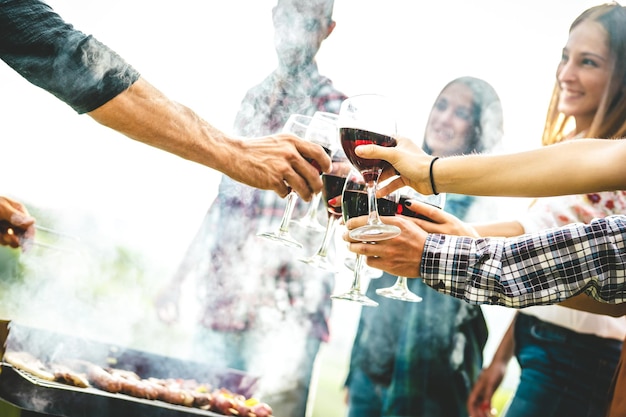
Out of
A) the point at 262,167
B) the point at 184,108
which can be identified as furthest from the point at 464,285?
the point at 184,108

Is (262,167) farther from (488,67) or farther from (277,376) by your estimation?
(488,67)

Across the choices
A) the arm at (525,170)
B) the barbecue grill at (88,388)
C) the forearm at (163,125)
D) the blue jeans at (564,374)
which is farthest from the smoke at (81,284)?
the blue jeans at (564,374)

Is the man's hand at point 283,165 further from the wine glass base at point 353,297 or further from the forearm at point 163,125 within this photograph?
the wine glass base at point 353,297

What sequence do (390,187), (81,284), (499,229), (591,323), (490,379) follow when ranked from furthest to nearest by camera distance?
(490,379)
(81,284)
(591,323)
(499,229)
(390,187)

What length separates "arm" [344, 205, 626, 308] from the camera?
4.35ft

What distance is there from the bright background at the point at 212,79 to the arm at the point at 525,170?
169 cm

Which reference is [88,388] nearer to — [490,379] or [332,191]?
[332,191]

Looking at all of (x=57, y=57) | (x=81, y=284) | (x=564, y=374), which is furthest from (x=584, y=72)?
(x=81, y=284)

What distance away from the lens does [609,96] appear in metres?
2.80

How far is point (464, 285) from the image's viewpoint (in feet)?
4.72

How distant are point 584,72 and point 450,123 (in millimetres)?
708

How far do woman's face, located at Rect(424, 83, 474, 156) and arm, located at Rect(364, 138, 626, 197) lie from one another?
5.72 ft

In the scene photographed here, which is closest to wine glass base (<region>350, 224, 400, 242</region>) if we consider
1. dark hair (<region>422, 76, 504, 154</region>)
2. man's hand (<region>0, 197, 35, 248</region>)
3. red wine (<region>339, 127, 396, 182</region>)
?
red wine (<region>339, 127, 396, 182</region>)

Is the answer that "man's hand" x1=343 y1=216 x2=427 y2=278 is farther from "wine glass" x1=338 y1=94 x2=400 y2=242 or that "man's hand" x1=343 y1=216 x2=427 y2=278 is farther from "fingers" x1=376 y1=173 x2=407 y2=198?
"wine glass" x1=338 y1=94 x2=400 y2=242
